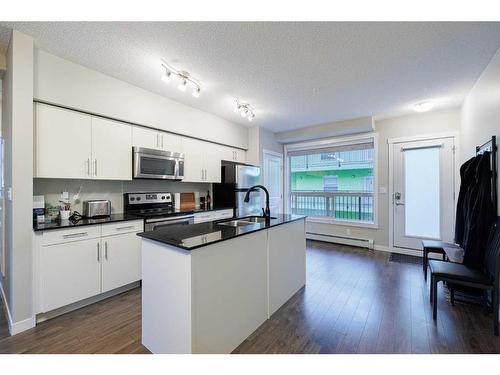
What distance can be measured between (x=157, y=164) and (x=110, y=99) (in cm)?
93

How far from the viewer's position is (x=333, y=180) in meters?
5.07

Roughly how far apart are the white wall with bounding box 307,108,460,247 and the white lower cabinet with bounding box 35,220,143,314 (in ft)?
13.2

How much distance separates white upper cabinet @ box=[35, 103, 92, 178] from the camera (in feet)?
7.08

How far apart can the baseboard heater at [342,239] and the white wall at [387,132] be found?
80 millimetres

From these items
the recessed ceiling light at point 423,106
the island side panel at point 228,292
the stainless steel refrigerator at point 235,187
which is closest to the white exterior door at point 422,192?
the recessed ceiling light at point 423,106

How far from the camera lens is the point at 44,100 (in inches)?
84.7

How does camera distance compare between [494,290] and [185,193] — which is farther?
[185,193]

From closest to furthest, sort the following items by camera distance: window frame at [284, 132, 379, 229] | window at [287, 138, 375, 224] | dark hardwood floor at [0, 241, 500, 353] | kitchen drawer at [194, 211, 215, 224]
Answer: dark hardwood floor at [0, 241, 500, 353] → kitchen drawer at [194, 211, 215, 224] → window frame at [284, 132, 379, 229] → window at [287, 138, 375, 224]

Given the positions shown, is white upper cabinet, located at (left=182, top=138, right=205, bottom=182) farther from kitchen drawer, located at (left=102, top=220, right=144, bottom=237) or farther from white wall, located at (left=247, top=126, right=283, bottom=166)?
white wall, located at (left=247, top=126, right=283, bottom=166)

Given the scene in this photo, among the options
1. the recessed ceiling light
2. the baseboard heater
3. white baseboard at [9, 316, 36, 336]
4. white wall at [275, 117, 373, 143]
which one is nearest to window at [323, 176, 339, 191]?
white wall at [275, 117, 373, 143]
